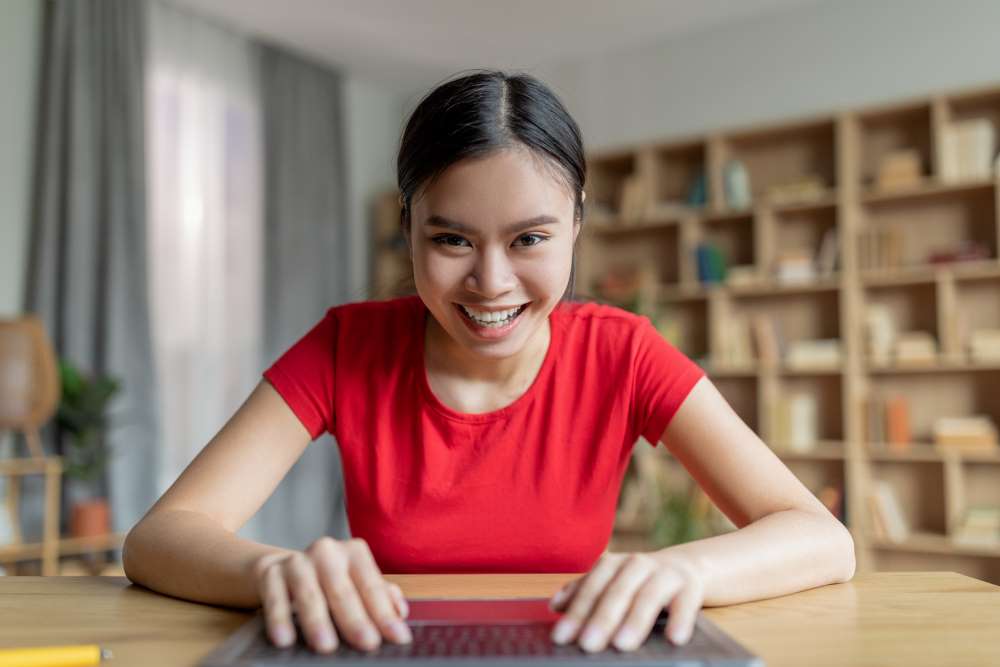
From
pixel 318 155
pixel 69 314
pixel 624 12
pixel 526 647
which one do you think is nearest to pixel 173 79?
pixel 318 155

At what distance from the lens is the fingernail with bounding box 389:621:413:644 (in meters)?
0.58

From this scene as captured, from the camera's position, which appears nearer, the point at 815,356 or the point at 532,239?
the point at 532,239

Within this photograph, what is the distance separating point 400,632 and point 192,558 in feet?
1.04

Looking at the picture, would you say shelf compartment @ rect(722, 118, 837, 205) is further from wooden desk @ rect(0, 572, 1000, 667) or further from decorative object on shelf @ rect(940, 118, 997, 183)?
wooden desk @ rect(0, 572, 1000, 667)

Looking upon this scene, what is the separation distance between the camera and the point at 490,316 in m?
1.03

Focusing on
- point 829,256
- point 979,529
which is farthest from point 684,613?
point 829,256

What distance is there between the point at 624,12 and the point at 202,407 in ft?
9.85

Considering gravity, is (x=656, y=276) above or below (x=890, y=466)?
above

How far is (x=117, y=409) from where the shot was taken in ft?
13.4

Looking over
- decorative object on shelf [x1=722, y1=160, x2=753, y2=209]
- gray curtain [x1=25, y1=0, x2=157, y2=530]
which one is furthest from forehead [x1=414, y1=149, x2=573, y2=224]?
decorative object on shelf [x1=722, y1=160, x2=753, y2=209]

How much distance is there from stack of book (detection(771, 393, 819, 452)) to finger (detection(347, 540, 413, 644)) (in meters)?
3.82

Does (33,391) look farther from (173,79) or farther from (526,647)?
(526,647)

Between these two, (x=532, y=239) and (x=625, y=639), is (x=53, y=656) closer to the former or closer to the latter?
(x=625, y=639)

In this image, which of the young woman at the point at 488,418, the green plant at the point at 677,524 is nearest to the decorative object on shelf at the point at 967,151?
the green plant at the point at 677,524
